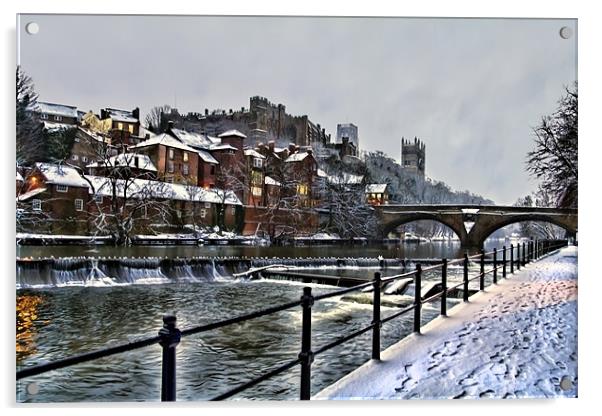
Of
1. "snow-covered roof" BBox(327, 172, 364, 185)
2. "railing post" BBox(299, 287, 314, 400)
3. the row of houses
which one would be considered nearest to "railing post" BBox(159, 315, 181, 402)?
"railing post" BBox(299, 287, 314, 400)

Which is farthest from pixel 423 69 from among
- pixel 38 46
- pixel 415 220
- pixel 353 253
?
pixel 38 46

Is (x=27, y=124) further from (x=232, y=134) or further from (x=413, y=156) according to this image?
(x=413, y=156)

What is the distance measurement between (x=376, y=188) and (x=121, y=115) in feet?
7.00

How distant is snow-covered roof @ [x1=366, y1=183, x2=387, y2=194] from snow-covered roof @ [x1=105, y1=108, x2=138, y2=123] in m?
1.96

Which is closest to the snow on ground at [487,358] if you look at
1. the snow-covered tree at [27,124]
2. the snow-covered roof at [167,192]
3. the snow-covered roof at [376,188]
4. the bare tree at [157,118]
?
the snow-covered roof at [376,188]

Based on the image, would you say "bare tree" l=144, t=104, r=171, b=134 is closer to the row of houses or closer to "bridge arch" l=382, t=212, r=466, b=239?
the row of houses

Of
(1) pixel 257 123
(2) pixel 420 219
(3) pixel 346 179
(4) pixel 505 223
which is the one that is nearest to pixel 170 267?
(1) pixel 257 123

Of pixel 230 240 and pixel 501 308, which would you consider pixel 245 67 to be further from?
pixel 501 308

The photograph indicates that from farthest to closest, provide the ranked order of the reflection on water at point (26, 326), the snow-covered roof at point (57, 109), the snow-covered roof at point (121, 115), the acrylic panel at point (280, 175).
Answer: the snow-covered roof at point (121, 115) < the snow-covered roof at point (57, 109) < the acrylic panel at point (280, 175) < the reflection on water at point (26, 326)

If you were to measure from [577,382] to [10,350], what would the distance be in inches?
141

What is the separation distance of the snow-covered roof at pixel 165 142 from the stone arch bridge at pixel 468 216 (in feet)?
5.59

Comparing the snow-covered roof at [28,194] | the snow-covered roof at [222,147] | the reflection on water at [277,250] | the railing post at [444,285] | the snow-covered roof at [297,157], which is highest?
the snow-covered roof at [222,147]

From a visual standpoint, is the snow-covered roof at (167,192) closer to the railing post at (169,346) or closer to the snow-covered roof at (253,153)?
the snow-covered roof at (253,153)

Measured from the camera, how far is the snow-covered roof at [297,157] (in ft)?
11.9
